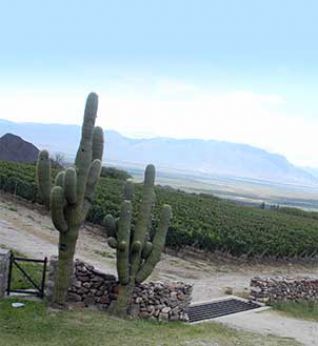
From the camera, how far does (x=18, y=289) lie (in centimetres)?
1270

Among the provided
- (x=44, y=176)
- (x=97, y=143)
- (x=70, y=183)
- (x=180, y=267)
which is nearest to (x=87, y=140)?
(x=97, y=143)

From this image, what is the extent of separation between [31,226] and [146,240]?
12.2 m

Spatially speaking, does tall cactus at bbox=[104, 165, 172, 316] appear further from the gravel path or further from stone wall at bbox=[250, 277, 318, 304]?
stone wall at bbox=[250, 277, 318, 304]

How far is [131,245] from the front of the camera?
1294cm

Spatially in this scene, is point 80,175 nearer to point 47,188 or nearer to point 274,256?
point 47,188

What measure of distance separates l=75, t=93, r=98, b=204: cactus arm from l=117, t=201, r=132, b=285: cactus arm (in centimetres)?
109

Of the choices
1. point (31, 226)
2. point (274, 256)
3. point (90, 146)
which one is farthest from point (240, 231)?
point (90, 146)

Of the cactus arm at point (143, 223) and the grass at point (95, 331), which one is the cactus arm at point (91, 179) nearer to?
the cactus arm at point (143, 223)

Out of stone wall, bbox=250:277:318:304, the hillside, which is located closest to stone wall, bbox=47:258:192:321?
stone wall, bbox=250:277:318:304

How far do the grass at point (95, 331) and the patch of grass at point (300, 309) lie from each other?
4.57 m

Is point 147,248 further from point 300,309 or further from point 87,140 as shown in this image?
point 300,309

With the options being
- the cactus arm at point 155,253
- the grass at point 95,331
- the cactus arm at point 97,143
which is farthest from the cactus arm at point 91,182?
the grass at point 95,331

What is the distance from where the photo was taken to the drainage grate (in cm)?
1466

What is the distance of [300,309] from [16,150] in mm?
48162
